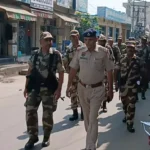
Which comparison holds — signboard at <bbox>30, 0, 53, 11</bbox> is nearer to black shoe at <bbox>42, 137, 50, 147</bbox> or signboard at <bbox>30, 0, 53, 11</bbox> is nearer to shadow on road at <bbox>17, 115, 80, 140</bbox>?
shadow on road at <bbox>17, 115, 80, 140</bbox>

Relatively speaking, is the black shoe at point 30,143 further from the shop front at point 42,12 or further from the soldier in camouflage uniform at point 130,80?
the shop front at point 42,12

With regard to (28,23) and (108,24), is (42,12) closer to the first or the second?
(28,23)

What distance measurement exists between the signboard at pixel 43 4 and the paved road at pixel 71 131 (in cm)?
1193

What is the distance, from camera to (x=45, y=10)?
21797 mm

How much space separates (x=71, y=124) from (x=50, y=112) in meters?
1.67

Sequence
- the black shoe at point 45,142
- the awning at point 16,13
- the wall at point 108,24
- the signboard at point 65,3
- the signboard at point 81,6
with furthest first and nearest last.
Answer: the wall at point 108,24 → the signboard at point 81,6 → the signboard at point 65,3 → the awning at point 16,13 → the black shoe at point 45,142

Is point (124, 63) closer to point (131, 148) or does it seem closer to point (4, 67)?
point (131, 148)

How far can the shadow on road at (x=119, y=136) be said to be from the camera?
18.1ft

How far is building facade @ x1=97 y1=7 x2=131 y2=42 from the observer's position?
127 ft

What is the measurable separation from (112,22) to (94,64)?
3998 centimetres

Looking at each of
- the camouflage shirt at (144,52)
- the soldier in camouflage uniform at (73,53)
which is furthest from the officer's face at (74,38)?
the camouflage shirt at (144,52)

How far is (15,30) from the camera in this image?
A: 1983cm

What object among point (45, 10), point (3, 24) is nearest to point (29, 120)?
point (3, 24)

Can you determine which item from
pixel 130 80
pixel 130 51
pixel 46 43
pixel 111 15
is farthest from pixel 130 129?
pixel 111 15
